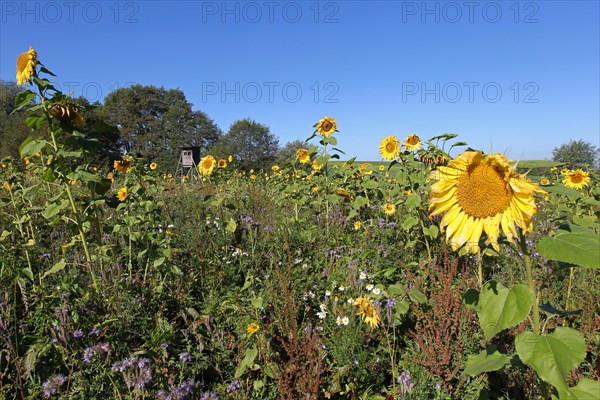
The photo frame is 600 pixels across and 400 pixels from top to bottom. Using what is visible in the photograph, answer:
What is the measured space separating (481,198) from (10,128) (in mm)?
31783

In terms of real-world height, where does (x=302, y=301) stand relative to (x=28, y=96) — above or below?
below

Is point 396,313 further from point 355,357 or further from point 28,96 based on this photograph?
point 28,96

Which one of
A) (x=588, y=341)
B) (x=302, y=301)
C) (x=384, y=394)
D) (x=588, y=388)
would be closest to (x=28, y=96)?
(x=302, y=301)

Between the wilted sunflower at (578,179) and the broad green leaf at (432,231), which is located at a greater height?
the wilted sunflower at (578,179)

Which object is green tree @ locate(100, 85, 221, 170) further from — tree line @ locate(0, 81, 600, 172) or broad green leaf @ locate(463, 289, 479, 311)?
broad green leaf @ locate(463, 289, 479, 311)

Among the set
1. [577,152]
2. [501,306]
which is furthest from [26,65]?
[577,152]

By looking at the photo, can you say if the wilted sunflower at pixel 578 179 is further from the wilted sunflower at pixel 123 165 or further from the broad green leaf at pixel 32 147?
the broad green leaf at pixel 32 147

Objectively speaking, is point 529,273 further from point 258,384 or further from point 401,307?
point 258,384

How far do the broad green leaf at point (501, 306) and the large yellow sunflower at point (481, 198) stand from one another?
146mm

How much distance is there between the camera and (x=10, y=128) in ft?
82.2

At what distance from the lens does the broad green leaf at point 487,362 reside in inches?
44.3

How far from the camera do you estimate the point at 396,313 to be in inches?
79.4

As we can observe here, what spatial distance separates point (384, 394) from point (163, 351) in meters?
1.20

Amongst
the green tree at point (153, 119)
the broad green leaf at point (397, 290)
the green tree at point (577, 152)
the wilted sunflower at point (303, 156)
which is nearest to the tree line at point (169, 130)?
the green tree at point (153, 119)
